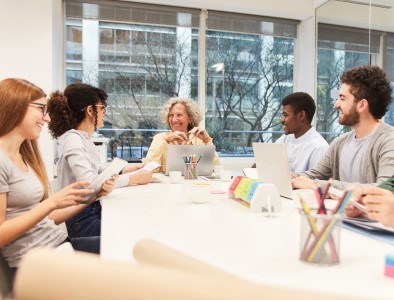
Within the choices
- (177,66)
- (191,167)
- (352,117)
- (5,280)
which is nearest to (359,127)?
(352,117)

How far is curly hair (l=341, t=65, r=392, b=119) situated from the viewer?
2.19 meters

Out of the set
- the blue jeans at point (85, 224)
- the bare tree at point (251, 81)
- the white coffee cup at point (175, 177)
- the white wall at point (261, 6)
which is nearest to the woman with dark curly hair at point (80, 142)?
the blue jeans at point (85, 224)

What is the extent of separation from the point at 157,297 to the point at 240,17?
455 centimetres

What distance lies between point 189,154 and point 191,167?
0.12 m

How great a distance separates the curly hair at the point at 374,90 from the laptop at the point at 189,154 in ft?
3.19

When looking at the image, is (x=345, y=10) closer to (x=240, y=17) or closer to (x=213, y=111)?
(x=240, y=17)

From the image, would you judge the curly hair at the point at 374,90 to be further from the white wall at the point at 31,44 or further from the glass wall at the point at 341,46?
the white wall at the point at 31,44

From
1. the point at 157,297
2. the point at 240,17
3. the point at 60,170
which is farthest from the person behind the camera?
the point at 240,17

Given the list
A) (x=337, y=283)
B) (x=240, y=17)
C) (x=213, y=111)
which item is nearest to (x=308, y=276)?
(x=337, y=283)

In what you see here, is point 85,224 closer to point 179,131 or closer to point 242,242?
point 242,242

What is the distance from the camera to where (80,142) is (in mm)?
1879

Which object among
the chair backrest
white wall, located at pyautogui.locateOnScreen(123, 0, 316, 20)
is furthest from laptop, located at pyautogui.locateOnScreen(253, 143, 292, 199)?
white wall, located at pyautogui.locateOnScreen(123, 0, 316, 20)

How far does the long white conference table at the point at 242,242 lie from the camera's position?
724 mm

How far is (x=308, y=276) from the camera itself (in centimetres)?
74
